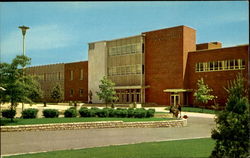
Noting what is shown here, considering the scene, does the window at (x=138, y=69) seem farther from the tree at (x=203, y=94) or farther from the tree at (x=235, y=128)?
the tree at (x=235, y=128)

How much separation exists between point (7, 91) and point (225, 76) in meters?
29.8

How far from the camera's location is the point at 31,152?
11.3 metres

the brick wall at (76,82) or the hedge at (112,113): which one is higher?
the brick wall at (76,82)

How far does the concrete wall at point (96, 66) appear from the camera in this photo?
58.5 meters

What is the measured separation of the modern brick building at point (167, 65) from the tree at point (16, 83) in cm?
2711

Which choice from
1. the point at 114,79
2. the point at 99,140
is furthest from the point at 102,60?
the point at 99,140

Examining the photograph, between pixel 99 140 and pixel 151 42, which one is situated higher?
pixel 151 42

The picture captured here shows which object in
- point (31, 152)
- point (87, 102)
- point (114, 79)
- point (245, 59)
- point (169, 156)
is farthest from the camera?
point (87, 102)

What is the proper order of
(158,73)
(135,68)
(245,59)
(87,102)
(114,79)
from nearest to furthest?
(245,59)
(158,73)
(135,68)
(114,79)
(87,102)

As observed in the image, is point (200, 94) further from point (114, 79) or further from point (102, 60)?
point (102, 60)

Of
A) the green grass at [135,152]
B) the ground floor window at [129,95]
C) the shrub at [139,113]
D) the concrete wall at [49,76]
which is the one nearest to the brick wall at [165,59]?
the ground floor window at [129,95]

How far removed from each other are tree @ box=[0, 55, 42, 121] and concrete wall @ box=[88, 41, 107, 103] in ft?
124

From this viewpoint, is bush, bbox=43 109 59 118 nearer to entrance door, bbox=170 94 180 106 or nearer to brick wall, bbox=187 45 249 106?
brick wall, bbox=187 45 249 106

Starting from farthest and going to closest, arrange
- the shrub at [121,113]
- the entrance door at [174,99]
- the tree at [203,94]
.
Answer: the entrance door at [174,99] → the tree at [203,94] → the shrub at [121,113]
